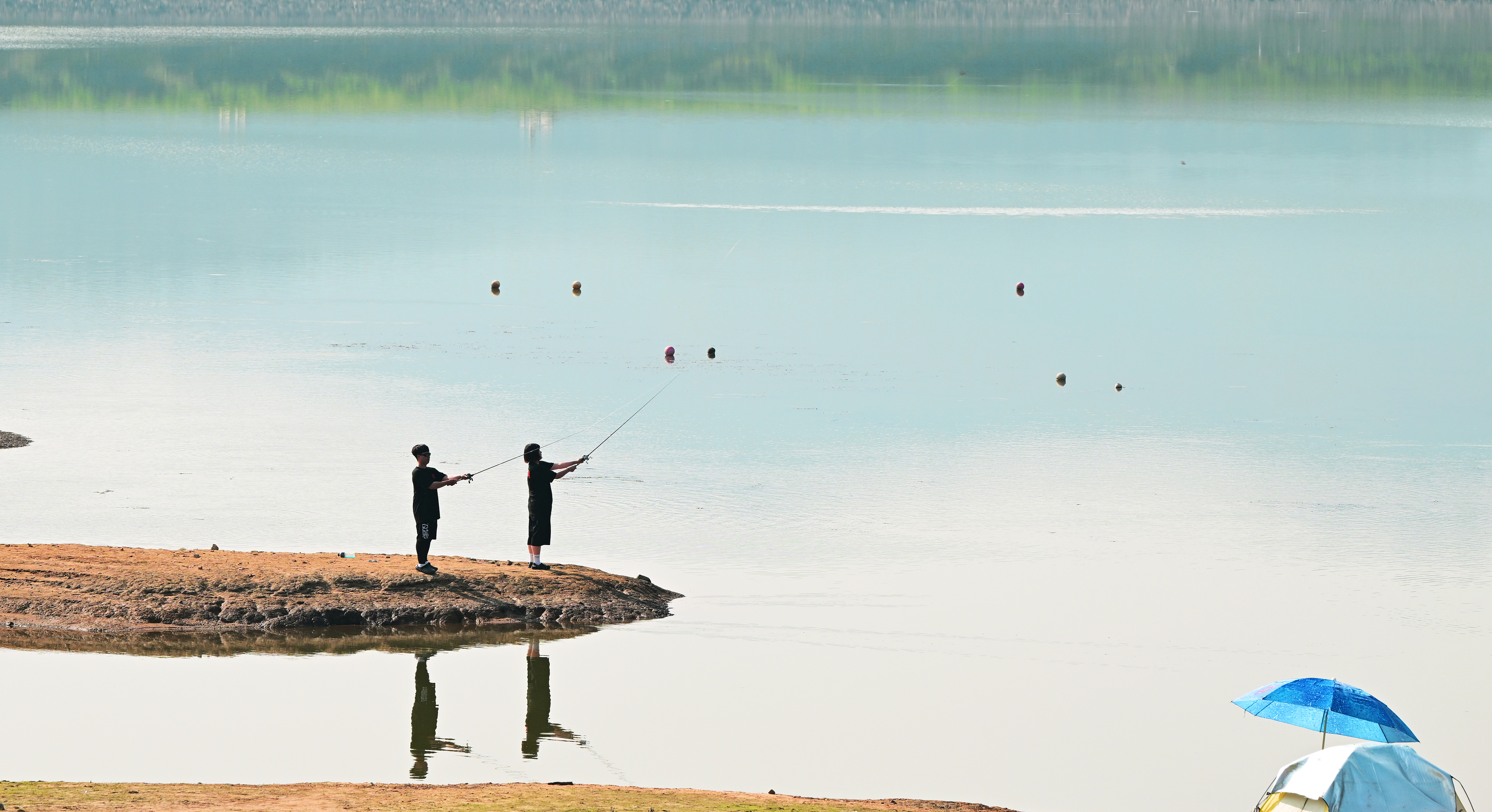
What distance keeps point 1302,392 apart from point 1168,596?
426 inches

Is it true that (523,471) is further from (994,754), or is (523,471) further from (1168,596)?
(994,754)

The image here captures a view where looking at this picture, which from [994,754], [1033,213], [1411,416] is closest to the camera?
[994,754]

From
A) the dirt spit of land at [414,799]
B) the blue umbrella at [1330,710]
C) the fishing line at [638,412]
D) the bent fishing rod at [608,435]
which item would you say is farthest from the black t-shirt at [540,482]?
the blue umbrella at [1330,710]

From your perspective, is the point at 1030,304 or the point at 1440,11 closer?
the point at 1030,304

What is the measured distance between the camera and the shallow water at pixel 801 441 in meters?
14.6

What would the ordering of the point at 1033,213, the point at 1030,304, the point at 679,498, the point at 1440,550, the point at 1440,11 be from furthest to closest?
the point at 1440,11 → the point at 1033,213 → the point at 1030,304 → the point at 679,498 → the point at 1440,550

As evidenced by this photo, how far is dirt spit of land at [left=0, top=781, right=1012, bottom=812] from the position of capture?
11.3 m

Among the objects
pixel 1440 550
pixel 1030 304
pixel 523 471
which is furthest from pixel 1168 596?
pixel 1030 304

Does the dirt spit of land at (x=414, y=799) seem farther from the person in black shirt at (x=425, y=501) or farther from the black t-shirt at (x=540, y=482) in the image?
the black t-shirt at (x=540, y=482)

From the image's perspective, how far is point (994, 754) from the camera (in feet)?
46.8

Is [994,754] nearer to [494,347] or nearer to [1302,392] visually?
[1302,392]

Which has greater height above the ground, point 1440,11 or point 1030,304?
point 1440,11

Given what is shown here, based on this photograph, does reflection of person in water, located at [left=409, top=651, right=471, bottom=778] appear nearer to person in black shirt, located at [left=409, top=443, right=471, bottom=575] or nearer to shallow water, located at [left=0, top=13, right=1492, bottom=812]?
shallow water, located at [left=0, top=13, right=1492, bottom=812]

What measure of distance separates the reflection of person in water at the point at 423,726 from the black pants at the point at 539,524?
1873mm
